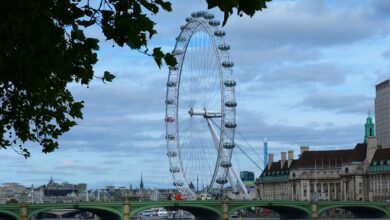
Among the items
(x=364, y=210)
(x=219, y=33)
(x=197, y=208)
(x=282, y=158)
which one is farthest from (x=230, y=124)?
(x=282, y=158)

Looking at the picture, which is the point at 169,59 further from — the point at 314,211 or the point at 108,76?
the point at 314,211

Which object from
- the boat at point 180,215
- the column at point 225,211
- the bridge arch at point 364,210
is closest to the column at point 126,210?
the column at point 225,211

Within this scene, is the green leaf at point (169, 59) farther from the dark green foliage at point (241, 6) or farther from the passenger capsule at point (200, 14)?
the passenger capsule at point (200, 14)

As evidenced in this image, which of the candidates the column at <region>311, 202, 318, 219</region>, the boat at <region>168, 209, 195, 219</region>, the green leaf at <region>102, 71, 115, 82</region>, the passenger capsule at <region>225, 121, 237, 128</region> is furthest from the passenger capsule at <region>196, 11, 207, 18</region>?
the boat at <region>168, 209, 195, 219</region>

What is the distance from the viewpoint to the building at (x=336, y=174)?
15800 cm

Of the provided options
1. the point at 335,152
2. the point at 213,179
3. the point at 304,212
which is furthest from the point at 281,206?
the point at 335,152

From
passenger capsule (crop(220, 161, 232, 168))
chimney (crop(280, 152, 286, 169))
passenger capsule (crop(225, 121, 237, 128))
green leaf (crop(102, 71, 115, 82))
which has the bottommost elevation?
green leaf (crop(102, 71, 115, 82))

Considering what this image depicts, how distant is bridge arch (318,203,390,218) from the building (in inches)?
1249

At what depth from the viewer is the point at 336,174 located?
6565 inches

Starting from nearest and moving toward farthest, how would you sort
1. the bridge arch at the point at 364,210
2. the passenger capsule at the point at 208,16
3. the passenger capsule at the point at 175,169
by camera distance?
the passenger capsule at the point at 208,16 → the passenger capsule at the point at 175,169 → the bridge arch at the point at 364,210

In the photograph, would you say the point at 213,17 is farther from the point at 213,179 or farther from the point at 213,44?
the point at 213,179

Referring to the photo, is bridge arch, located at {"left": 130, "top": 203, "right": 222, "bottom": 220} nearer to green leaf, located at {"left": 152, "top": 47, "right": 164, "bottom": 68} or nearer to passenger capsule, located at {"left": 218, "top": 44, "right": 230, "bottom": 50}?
passenger capsule, located at {"left": 218, "top": 44, "right": 230, "bottom": 50}

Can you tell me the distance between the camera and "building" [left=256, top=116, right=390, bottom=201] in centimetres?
15800

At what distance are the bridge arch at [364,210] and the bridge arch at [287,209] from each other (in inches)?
90.3
